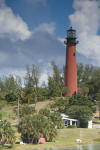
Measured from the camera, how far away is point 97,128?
62.6 metres

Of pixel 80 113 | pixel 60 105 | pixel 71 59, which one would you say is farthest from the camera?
pixel 71 59

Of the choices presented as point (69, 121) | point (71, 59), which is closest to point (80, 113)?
point (69, 121)

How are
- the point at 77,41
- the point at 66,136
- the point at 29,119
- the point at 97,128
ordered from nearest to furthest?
the point at 29,119, the point at 66,136, the point at 97,128, the point at 77,41

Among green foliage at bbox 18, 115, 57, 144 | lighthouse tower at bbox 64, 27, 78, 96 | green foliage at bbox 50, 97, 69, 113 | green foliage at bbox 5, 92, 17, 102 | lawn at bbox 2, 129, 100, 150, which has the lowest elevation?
lawn at bbox 2, 129, 100, 150

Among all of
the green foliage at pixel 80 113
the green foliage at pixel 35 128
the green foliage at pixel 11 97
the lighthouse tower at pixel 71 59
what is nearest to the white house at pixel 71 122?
the green foliage at pixel 80 113

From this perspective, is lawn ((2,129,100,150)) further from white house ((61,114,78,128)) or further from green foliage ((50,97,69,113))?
green foliage ((50,97,69,113))

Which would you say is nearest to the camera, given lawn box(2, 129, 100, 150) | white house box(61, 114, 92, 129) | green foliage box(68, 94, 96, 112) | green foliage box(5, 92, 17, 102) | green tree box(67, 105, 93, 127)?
lawn box(2, 129, 100, 150)

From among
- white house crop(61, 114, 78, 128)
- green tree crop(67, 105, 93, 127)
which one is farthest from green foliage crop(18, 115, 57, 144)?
green tree crop(67, 105, 93, 127)

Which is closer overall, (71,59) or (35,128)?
(35,128)

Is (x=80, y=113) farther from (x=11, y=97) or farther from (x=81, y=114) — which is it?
(x=11, y=97)

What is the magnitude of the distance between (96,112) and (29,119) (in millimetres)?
38119

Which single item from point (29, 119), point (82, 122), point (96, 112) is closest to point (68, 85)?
point (96, 112)

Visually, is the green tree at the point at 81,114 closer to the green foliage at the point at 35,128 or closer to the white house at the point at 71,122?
the white house at the point at 71,122

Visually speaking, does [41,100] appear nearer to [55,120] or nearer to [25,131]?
[55,120]
